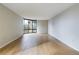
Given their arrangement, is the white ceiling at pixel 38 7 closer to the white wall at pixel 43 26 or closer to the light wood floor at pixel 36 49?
the light wood floor at pixel 36 49

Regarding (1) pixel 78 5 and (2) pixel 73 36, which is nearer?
(1) pixel 78 5

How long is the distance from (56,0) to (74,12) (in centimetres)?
254

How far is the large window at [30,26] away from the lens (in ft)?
51.5

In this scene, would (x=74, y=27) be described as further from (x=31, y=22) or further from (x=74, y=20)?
(x=31, y=22)

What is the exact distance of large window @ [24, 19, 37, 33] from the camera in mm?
15683

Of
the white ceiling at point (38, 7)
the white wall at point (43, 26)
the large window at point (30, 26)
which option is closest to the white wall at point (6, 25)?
the white ceiling at point (38, 7)

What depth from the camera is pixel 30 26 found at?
16.2 metres

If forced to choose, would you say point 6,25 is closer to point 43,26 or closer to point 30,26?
point 30,26

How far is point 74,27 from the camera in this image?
542cm

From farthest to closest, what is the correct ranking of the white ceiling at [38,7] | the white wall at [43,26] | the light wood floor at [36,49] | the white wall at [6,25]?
the white wall at [43,26]
the white wall at [6,25]
the white ceiling at [38,7]
the light wood floor at [36,49]

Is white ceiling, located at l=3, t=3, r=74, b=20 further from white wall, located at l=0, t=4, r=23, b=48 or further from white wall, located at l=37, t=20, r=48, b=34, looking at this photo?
white wall, located at l=37, t=20, r=48, b=34
